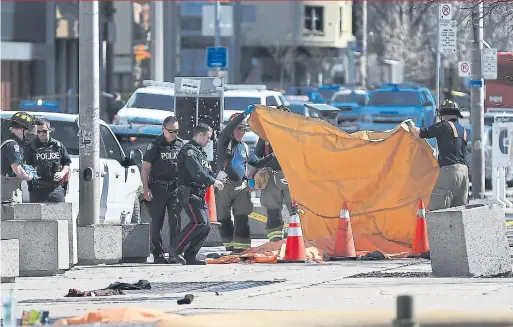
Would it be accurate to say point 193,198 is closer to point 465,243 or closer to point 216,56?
point 465,243

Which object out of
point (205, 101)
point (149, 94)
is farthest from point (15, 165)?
point (149, 94)

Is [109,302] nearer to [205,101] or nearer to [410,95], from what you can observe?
[205,101]

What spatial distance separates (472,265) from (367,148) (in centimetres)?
384

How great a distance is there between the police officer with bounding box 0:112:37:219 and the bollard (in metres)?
9.52

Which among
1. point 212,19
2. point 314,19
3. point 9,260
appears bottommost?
point 9,260

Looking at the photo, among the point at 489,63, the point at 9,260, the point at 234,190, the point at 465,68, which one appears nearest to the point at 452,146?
the point at 234,190

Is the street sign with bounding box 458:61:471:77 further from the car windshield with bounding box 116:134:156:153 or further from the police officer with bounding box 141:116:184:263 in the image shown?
the police officer with bounding box 141:116:184:263

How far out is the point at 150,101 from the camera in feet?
105

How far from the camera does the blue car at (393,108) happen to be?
43.7 meters

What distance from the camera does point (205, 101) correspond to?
24141 mm

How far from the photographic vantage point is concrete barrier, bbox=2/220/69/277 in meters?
14.8

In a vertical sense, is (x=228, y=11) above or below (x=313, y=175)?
above

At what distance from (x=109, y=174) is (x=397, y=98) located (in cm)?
2671

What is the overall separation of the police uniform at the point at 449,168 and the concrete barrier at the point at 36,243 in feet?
15.3
